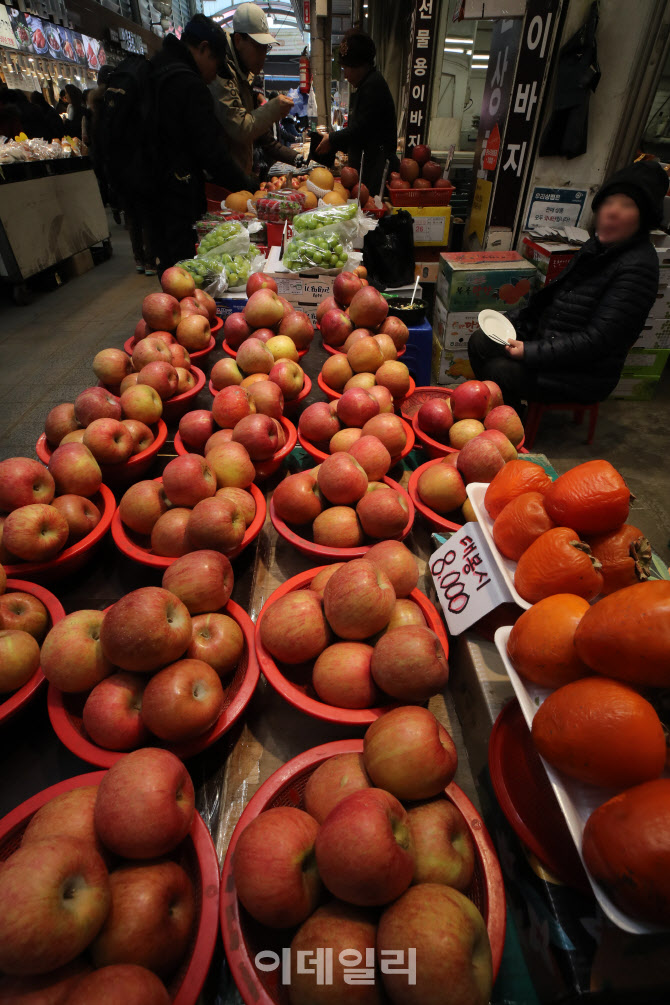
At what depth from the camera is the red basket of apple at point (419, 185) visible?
6.35 m

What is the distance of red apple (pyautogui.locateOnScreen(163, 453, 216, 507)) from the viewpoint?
1.59m

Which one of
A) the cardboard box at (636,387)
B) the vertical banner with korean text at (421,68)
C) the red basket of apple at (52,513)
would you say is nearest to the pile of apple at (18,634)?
the red basket of apple at (52,513)

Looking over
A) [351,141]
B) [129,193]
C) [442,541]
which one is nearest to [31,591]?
[442,541]

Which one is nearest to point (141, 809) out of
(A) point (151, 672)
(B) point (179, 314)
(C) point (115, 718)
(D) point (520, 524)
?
(C) point (115, 718)

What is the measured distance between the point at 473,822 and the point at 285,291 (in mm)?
3277

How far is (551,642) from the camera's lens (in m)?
0.96

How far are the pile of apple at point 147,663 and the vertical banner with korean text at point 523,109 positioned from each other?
5207mm

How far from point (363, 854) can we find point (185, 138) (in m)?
5.34

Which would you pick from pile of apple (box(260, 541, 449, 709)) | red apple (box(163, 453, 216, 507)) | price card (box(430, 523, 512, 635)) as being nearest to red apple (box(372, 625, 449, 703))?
pile of apple (box(260, 541, 449, 709))

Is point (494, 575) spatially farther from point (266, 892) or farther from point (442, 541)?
point (266, 892)

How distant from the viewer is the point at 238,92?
15.9ft

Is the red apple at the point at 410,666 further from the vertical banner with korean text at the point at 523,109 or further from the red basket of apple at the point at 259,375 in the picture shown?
the vertical banner with korean text at the point at 523,109

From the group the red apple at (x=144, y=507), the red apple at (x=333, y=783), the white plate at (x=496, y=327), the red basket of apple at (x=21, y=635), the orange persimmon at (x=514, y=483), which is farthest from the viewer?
the white plate at (x=496, y=327)

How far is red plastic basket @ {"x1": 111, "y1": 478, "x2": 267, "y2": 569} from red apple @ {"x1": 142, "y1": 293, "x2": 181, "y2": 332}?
1284mm
